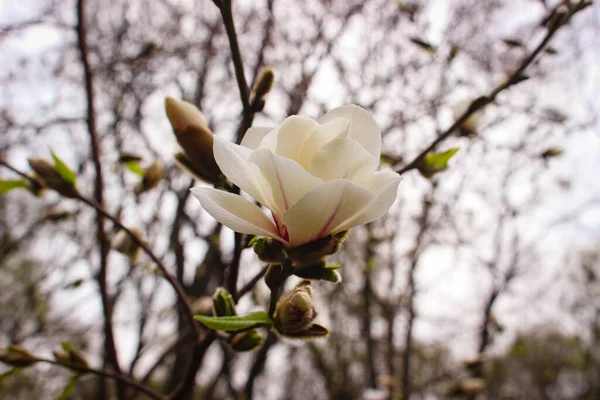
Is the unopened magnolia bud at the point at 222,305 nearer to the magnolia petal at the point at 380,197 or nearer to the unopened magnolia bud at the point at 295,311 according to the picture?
the unopened magnolia bud at the point at 295,311

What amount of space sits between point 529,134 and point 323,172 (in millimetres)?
2957

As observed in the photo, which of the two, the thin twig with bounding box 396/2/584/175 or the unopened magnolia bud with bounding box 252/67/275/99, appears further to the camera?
the thin twig with bounding box 396/2/584/175

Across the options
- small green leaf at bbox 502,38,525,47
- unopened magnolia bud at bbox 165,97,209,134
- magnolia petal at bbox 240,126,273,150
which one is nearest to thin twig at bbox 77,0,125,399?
unopened magnolia bud at bbox 165,97,209,134

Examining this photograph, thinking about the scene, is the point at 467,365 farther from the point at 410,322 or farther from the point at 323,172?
the point at 323,172

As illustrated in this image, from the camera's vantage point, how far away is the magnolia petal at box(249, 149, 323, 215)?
0.35 meters

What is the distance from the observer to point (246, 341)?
52 cm

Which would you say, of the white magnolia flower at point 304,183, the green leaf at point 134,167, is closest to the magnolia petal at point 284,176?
the white magnolia flower at point 304,183

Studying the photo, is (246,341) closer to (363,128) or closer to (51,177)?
(363,128)

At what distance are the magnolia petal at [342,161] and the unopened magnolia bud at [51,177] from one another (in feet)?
1.63

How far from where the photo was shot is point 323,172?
0.38m

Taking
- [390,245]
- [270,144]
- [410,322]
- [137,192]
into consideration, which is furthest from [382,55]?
[270,144]

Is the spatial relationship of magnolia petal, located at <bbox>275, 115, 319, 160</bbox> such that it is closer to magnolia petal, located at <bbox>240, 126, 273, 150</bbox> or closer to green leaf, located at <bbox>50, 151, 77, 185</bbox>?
magnolia petal, located at <bbox>240, 126, 273, 150</bbox>

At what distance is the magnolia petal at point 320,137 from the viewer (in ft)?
1.32

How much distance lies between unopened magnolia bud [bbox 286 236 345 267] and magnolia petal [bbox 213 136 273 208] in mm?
49
